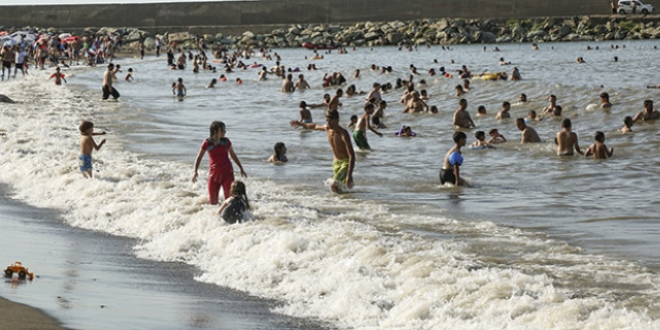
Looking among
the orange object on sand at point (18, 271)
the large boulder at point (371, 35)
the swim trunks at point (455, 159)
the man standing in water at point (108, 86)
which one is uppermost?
the large boulder at point (371, 35)

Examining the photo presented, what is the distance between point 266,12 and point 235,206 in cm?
7600

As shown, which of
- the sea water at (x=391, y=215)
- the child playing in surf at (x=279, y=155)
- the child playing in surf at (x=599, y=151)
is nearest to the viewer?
the sea water at (x=391, y=215)

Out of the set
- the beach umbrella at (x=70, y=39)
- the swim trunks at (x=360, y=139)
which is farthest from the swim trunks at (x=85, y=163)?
the beach umbrella at (x=70, y=39)

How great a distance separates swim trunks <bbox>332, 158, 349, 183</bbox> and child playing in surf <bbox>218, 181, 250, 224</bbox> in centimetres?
261

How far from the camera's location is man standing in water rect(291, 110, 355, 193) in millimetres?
13156

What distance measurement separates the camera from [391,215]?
11.8 metres

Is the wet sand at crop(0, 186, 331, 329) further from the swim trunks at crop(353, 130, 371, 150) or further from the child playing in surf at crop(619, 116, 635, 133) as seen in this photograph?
the child playing in surf at crop(619, 116, 635, 133)

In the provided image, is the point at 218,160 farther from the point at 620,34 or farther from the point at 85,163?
the point at 620,34

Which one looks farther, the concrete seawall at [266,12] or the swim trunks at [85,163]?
the concrete seawall at [266,12]

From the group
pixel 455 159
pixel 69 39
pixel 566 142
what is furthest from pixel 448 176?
pixel 69 39

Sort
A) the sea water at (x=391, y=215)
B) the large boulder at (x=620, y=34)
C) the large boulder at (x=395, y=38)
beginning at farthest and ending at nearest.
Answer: the large boulder at (x=395, y=38), the large boulder at (x=620, y=34), the sea water at (x=391, y=215)

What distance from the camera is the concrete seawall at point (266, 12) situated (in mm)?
80188

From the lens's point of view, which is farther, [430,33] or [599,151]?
[430,33]

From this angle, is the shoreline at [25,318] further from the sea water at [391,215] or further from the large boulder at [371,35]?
the large boulder at [371,35]
